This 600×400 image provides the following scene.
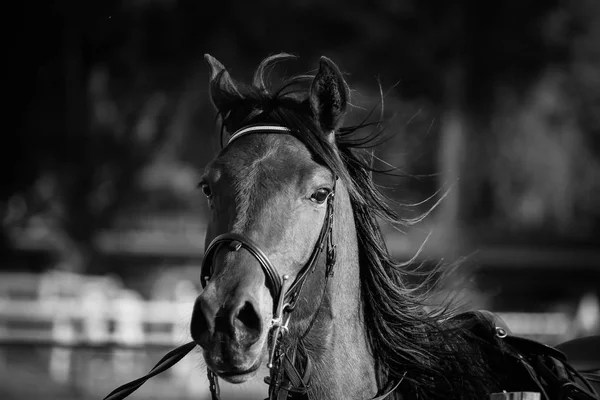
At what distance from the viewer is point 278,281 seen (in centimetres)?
282

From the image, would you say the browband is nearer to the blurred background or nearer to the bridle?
the bridle

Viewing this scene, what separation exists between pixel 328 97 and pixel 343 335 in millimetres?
936

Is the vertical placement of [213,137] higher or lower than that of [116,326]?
higher

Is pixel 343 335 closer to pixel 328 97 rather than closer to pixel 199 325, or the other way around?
pixel 199 325

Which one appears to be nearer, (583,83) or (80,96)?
(80,96)

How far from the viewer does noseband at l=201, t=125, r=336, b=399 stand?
2789mm

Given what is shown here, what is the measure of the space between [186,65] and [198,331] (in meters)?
17.5

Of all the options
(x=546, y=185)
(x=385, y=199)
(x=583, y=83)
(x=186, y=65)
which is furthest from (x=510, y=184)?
(x=385, y=199)

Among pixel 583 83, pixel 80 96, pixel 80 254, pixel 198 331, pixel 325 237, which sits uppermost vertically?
pixel 583 83

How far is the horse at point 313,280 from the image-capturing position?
9.02 ft

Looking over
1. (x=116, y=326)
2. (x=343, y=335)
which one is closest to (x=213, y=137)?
(x=116, y=326)

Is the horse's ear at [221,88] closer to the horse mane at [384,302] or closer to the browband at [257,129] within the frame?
the horse mane at [384,302]

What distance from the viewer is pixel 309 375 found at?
3.04m

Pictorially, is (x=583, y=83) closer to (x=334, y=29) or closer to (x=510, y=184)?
(x=510, y=184)
